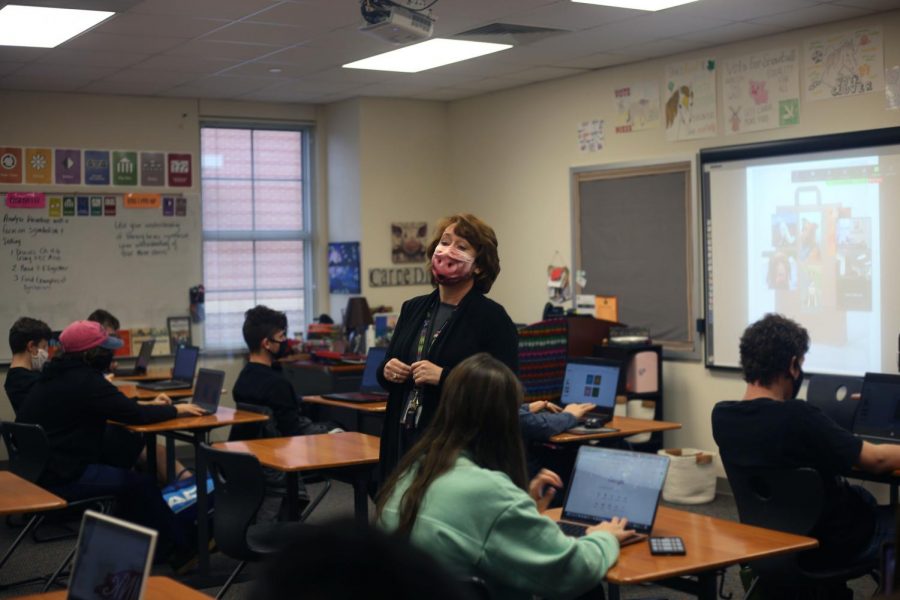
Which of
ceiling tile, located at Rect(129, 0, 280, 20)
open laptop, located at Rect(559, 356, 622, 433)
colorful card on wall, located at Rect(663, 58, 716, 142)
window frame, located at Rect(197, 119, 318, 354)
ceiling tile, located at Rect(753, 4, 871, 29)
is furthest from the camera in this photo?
window frame, located at Rect(197, 119, 318, 354)

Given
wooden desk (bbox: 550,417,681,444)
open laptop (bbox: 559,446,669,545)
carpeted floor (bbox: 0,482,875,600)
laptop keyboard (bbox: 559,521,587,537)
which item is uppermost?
open laptop (bbox: 559,446,669,545)

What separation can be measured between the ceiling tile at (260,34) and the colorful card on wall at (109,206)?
2.51m

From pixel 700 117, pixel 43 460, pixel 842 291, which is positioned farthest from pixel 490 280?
pixel 700 117

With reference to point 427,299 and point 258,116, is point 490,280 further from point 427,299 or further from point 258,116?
point 258,116

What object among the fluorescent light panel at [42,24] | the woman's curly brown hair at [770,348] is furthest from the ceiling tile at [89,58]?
the woman's curly brown hair at [770,348]

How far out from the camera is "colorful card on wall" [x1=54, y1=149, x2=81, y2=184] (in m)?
8.25

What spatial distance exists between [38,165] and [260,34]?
283 cm

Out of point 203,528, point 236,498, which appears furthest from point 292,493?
point 203,528

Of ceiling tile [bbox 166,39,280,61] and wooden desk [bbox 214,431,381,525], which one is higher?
ceiling tile [bbox 166,39,280,61]

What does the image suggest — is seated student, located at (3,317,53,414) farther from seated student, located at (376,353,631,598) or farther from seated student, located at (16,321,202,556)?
seated student, located at (376,353,631,598)

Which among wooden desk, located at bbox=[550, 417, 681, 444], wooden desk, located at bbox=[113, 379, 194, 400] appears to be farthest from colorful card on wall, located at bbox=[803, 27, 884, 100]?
wooden desk, located at bbox=[113, 379, 194, 400]

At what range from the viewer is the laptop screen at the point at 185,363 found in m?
7.49

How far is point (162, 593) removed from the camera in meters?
2.59

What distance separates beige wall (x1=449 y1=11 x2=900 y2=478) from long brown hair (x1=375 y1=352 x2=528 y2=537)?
4.27 meters
